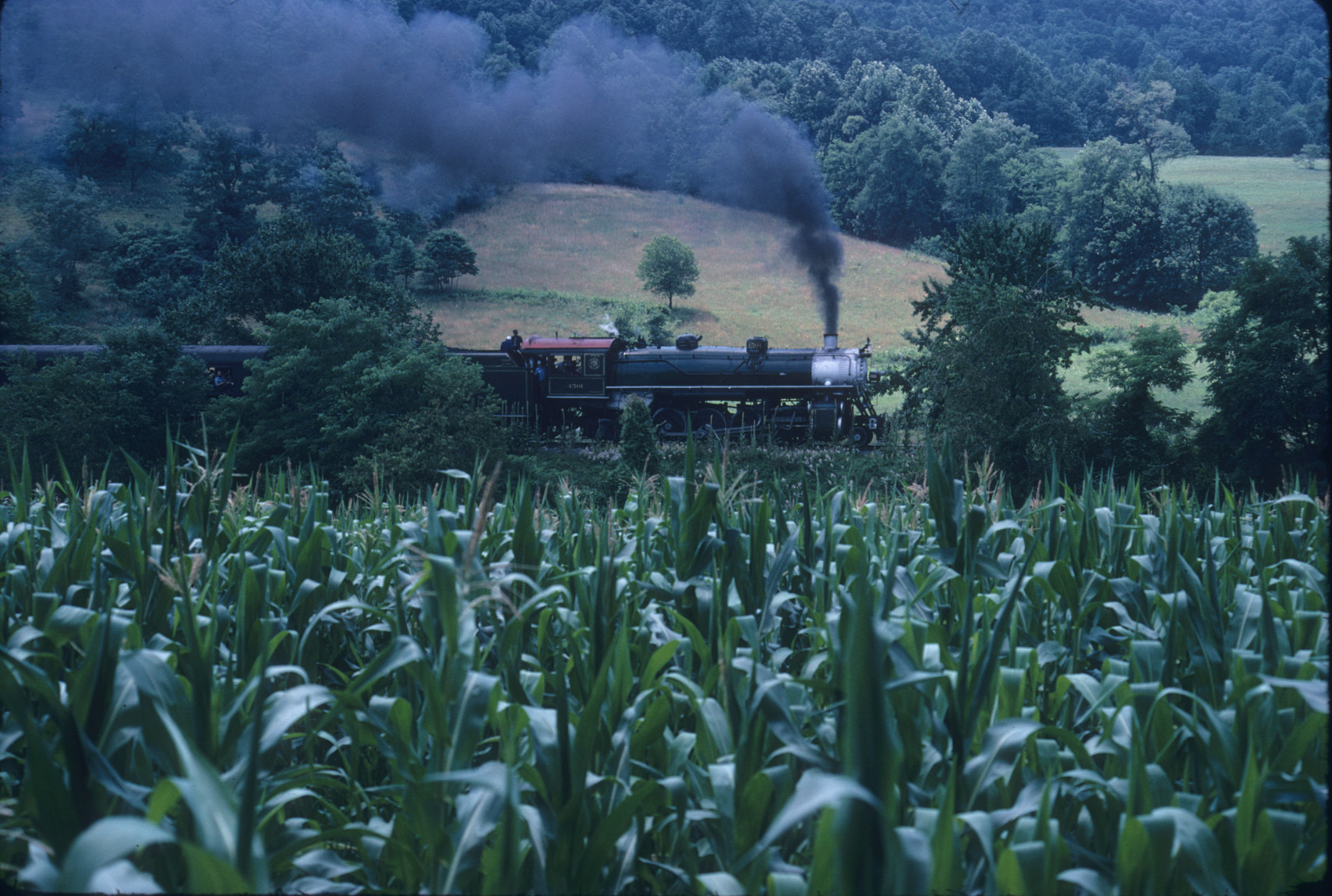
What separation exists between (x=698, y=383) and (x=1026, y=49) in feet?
90.3

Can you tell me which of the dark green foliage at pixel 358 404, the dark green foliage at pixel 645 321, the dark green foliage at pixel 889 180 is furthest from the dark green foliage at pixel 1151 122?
the dark green foliage at pixel 358 404

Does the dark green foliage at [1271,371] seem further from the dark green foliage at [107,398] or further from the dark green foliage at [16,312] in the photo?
the dark green foliage at [16,312]

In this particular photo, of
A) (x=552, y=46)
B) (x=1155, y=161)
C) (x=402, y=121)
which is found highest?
(x=552, y=46)

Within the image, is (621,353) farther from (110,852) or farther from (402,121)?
(110,852)

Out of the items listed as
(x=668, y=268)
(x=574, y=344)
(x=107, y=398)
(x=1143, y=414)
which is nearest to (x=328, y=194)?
(x=668, y=268)

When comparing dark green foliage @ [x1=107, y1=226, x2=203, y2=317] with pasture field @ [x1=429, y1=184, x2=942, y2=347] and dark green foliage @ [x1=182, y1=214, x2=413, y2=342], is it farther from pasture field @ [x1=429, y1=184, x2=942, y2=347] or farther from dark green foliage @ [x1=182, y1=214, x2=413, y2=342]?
pasture field @ [x1=429, y1=184, x2=942, y2=347]

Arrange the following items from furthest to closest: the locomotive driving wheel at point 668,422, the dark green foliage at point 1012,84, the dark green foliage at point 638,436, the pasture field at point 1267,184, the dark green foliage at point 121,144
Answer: the dark green foliage at point 121,144, the dark green foliage at point 1012,84, the pasture field at point 1267,184, the locomotive driving wheel at point 668,422, the dark green foliage at point 638,436

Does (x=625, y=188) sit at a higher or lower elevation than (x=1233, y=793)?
higher

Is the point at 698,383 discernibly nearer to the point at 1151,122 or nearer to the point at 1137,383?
the point at 1137,383

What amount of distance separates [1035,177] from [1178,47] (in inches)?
304

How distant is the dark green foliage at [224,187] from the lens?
109ft

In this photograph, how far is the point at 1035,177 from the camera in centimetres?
3372

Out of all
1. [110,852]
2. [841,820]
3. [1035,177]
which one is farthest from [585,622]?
[1035,177]

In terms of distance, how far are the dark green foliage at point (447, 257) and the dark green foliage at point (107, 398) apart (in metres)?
14.0
